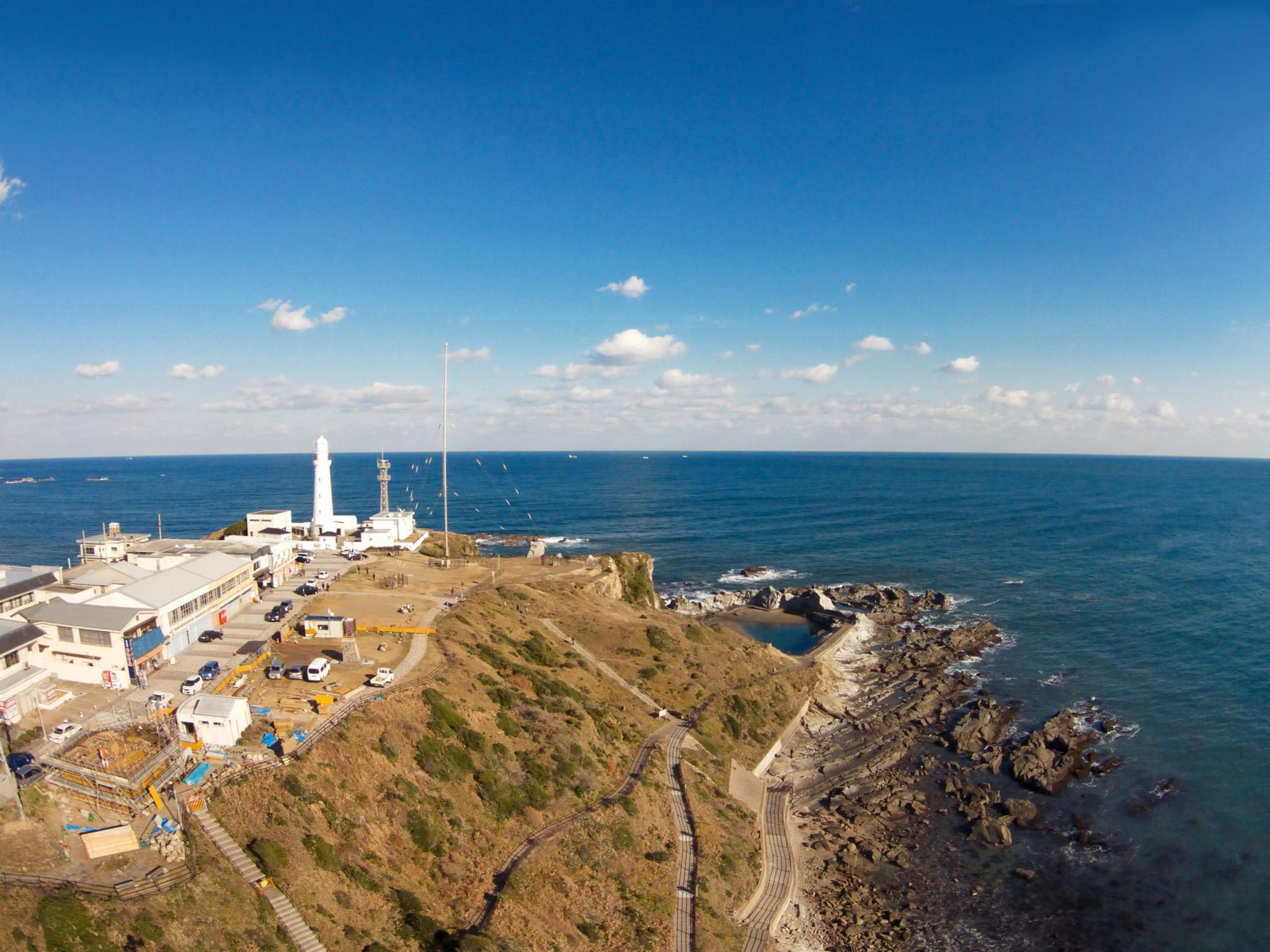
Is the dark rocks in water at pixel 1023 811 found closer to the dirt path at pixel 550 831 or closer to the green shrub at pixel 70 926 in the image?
the dirt path at pixel 550 831

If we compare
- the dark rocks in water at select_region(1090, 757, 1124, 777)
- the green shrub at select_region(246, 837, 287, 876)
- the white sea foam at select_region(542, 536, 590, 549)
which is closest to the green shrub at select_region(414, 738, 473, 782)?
the green shrub at select_region(246, 837, 287, 876)

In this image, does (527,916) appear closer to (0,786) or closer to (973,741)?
(0,786)

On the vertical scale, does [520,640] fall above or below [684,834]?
above

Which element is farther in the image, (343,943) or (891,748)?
(891,748)

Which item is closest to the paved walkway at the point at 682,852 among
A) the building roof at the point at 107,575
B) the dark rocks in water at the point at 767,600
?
the building roof at the point at 107,575

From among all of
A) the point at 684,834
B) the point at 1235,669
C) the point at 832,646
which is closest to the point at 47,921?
the point at 684,834

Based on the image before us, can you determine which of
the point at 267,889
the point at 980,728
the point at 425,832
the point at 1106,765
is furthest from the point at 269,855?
the point at 1106,765
